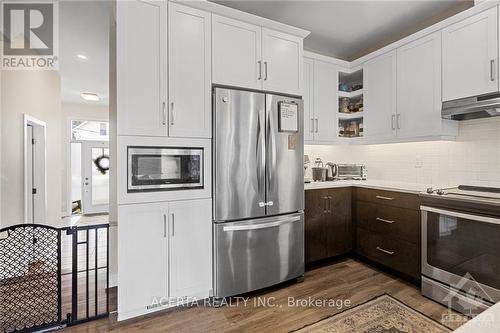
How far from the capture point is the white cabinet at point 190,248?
2121 millimetres

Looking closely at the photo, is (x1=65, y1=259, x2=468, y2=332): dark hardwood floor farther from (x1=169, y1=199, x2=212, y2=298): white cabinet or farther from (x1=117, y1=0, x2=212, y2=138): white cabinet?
(x1=117, y1=0, x2=212, y2=138): white cabinet

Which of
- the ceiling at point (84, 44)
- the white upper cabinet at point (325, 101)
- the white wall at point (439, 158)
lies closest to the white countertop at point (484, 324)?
the white wall at point (439, 158)

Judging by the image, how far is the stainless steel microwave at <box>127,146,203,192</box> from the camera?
6.56 feet

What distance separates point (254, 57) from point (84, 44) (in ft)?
8.47

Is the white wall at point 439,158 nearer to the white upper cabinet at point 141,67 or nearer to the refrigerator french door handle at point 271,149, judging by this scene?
the refrigerator french door handle at point 271,149

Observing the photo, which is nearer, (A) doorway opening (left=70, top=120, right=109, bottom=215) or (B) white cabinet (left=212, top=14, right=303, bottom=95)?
(B) white cabinet (left=212, top=14, right=303, bottom=95)

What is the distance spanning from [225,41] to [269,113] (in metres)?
0.76

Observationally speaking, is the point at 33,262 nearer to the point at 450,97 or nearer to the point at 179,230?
the point at 179,230

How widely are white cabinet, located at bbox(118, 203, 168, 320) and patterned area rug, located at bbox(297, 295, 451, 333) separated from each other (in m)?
1.21

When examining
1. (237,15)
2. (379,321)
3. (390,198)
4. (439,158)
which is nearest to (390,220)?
(390,198)

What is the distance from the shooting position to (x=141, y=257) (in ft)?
6.59

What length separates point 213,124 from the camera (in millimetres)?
2230

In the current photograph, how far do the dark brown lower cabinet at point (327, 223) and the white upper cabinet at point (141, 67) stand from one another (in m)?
1.83

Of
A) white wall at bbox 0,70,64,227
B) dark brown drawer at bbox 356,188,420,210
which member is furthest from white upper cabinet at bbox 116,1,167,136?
dark brown drawer at bbox 356,188,420,210
